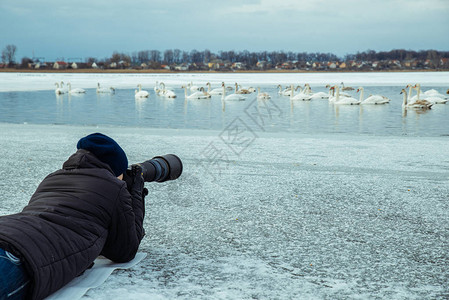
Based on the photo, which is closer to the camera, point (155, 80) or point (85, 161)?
point (85, 161)

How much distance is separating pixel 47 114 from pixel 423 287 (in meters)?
14.8

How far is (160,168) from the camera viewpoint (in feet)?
10.0

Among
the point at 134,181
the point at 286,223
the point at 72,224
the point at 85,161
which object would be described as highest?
the point at 85,161

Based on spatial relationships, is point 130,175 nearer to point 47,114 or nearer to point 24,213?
point 24,213

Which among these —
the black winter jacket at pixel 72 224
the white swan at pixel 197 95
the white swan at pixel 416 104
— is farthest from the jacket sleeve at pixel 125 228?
the white swan at pixel 197 95

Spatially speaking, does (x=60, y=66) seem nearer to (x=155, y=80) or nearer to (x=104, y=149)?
(x=155, y=80)

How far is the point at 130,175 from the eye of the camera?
2711 millimetres

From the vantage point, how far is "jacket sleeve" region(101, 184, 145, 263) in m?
2.48

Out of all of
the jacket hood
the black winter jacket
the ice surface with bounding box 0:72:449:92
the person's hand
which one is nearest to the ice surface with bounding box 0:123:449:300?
the black winter jacket

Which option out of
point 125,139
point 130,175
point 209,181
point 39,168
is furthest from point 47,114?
point 130,175

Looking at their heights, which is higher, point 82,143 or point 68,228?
point 82,143

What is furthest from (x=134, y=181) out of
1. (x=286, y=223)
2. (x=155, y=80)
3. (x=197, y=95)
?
(x=155, y=80)

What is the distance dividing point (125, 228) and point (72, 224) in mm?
292

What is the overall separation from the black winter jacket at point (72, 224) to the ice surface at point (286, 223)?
10.5 inches
